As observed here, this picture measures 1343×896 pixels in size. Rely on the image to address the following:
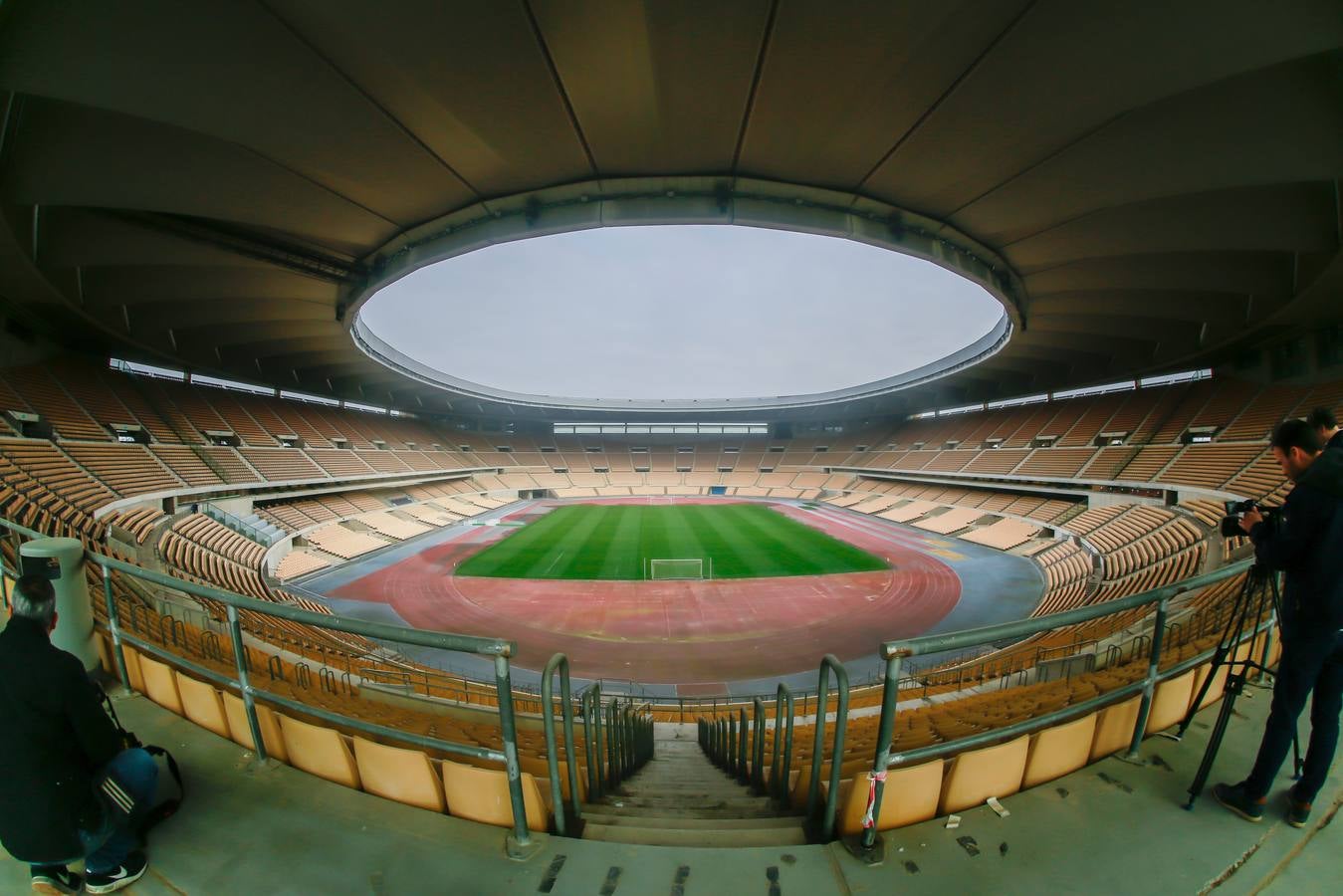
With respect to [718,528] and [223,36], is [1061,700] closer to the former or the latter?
[223,36]

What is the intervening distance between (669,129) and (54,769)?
8.42m

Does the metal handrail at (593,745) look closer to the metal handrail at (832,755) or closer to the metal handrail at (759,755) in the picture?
the metal handrail at (759,755)

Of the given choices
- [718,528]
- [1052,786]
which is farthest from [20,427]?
Answer: [718,528]

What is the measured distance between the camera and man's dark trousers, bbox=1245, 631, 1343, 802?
2225mm

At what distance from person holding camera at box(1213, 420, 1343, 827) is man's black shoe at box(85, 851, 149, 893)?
5325mm

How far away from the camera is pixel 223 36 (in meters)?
5.17

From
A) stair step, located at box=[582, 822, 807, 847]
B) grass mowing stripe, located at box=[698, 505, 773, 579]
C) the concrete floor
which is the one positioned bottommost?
grass mowing stripe, located at box=[698, 505, 773, 579]

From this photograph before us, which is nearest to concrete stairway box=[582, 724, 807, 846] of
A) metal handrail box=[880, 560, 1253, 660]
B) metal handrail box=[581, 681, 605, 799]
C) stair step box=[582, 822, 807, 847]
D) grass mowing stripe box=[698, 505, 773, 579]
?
stair step box=[582, 822, 807, 847]

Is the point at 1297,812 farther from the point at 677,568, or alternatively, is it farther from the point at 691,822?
the point at 677,568

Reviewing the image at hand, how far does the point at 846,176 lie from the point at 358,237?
34.1ft

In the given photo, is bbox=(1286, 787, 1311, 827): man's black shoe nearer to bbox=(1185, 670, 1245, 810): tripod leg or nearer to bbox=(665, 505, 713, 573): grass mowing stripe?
bbox=(1185, 670, 1245, 810): tripod leg

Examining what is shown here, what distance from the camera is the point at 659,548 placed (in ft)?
83.3

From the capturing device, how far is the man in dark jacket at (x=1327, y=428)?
2.53 meters

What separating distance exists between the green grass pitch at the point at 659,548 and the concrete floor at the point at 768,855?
18.1 meters
